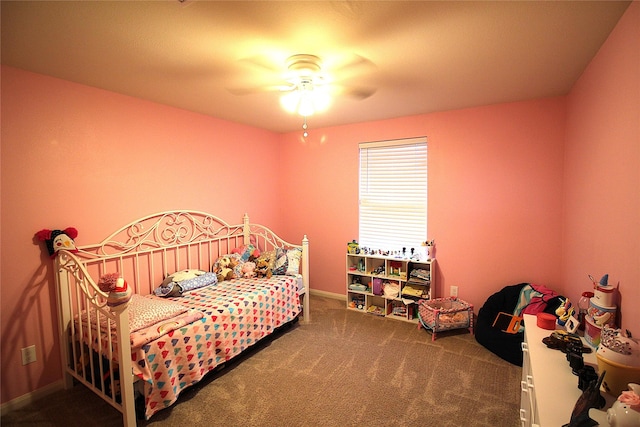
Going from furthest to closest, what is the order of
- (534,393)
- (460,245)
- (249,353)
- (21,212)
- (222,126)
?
(222,126) → (460,245) → (249,353) → (21,212) → (534,393)

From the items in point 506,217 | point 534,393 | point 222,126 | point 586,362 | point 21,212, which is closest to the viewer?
point 534,393

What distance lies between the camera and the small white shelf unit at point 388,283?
134 inches

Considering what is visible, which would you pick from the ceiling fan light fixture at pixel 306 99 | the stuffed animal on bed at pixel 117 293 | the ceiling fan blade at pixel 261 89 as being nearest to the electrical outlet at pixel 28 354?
the stuffed animal on bed at pixel 117 293

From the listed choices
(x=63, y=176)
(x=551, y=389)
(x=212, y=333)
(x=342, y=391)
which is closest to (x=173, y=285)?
(x=212, y=333)

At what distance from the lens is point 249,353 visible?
2814 mm

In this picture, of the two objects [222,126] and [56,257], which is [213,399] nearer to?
[56,257]

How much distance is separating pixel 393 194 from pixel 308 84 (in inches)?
77.9

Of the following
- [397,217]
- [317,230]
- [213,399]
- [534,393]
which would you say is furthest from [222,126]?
[534,393]

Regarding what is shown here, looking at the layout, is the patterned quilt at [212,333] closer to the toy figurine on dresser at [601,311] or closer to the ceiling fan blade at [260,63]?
the ceiling fan blade at [260,63]

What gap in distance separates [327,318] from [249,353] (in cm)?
107

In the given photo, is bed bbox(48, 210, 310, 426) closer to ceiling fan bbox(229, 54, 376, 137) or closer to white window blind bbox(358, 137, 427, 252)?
white window blind bbox(358, 137, 427, 252)

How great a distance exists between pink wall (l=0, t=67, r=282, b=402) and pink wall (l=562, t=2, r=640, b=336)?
3.41m

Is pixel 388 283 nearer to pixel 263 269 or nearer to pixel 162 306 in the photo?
pixel 263 269

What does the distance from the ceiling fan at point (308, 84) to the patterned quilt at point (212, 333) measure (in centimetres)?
174
